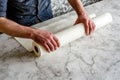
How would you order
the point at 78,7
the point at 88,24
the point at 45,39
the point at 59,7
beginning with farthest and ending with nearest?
the point at 59,7
the point at 78,7
the point at 88,24
the point at 45,39

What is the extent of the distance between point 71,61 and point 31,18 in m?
0.47

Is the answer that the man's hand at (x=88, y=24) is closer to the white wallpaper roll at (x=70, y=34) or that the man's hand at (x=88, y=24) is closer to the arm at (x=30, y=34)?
the white wallpaper roll at (x=70, y=34)

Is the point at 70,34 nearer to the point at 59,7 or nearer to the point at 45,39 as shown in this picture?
the point at 45,39

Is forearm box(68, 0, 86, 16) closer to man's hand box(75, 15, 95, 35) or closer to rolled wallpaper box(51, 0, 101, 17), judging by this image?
man's hand box(75, 15, 95, 35)

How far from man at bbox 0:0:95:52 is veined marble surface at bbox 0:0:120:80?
64 millimetres

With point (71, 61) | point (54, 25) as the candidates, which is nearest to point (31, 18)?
point (54, 25)

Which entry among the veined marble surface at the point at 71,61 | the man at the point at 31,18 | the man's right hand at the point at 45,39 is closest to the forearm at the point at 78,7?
the man at the point at 31,18

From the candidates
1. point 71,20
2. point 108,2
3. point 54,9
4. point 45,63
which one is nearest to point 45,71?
point 45,63

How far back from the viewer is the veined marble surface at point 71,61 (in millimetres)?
874

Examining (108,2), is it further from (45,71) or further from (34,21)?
(45,71)

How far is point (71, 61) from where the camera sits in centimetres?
94

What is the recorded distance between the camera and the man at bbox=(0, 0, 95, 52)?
37.0 inches

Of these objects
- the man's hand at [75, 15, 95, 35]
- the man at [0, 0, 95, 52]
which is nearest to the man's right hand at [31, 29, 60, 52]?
the man at [0, 0, 95, 52]

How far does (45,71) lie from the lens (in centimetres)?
90
